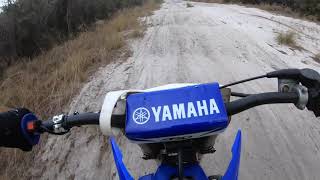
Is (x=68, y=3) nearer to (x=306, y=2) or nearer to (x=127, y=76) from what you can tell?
(x=127, y=76)

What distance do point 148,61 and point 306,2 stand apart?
18706mm

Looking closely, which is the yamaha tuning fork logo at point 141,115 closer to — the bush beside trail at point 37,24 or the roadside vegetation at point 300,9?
the bush beside trail at point 37,24

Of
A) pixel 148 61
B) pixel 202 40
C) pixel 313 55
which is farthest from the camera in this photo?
pixel 202 40

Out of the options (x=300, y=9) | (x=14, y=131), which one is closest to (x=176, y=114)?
(x=14, y=131)

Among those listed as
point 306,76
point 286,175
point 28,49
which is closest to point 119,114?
point 306,76

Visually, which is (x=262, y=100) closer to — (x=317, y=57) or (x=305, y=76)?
(x=305, y=76)

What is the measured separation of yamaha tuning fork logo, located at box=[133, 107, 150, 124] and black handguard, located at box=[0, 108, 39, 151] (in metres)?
0.55

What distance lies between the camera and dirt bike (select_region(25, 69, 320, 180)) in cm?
167

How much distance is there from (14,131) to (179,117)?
0.79 meters

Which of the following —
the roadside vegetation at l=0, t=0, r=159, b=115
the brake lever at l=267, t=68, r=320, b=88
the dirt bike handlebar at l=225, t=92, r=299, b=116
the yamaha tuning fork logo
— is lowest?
the roadside vegetation at l=0, t=0, r=159, b=115

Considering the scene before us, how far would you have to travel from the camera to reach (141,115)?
1.73 metres

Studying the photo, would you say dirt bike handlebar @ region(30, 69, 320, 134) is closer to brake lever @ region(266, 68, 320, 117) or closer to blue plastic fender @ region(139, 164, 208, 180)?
brake lever @ region(266, 68, 320, 117)

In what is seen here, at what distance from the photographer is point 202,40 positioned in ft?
29.7

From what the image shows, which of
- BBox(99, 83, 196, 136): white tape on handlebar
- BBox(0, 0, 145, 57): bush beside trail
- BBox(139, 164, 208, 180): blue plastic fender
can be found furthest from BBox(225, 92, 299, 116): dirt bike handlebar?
BBox(0, 0, 145, 57): bush beside trail
